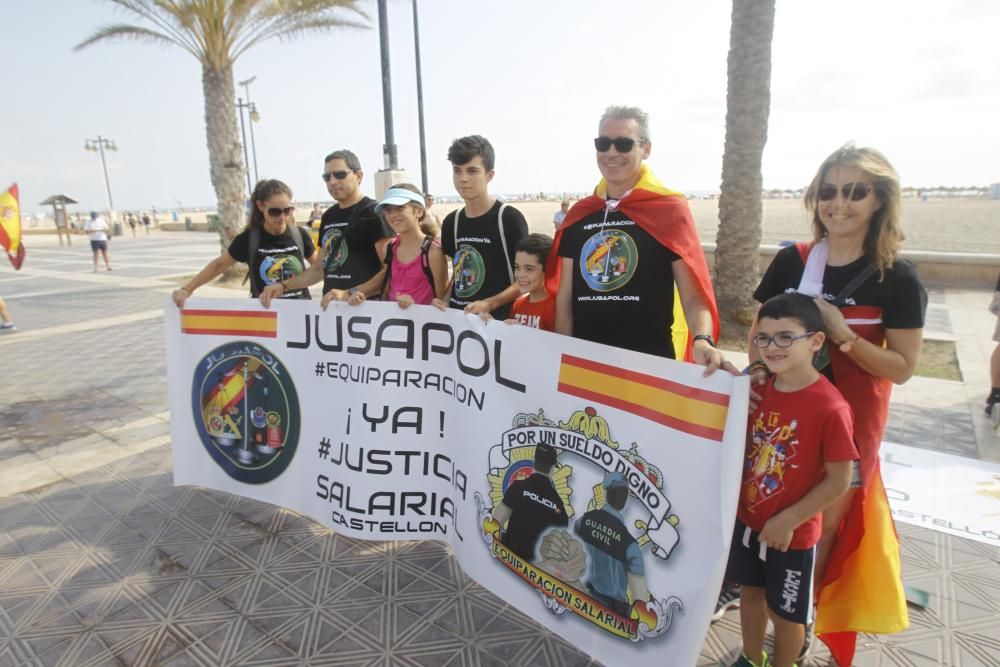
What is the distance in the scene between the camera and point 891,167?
1918mm

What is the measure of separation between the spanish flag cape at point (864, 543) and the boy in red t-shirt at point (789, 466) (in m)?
0.22

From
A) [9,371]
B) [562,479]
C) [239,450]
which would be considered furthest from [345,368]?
[9,371]

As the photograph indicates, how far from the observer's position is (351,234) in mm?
3469

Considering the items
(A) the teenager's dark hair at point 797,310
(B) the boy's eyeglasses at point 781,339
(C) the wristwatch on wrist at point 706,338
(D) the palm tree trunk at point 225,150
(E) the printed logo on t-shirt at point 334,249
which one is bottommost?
(C) the wristwatch on wrist at point 706,338

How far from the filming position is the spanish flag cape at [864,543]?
198cm

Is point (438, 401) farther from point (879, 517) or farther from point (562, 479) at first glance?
point (879, 517)

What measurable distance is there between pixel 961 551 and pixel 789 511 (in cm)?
189

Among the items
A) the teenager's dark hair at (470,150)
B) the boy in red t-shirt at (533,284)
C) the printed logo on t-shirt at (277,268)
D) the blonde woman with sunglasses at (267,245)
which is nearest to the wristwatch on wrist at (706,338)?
the boy in red t-shirt at (533,284)

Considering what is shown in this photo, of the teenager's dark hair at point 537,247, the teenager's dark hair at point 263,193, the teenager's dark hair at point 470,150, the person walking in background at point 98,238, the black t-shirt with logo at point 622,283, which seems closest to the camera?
the black t-shirt with logo at point 622,283

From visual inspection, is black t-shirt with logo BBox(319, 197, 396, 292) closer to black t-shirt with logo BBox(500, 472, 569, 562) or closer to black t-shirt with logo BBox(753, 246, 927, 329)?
black t-shirt with logo BBox(500, 472, 569, 562)

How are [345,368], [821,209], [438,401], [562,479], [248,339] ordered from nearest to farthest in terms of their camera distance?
[821,209] < [562,479] < [438,401] < [345,368] < [248,339]

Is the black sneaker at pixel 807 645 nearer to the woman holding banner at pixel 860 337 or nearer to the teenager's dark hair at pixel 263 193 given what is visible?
the woman holding banner at pixel 860 337

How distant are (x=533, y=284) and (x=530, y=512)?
3.51 ft

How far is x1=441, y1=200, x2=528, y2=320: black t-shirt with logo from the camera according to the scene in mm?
2920
